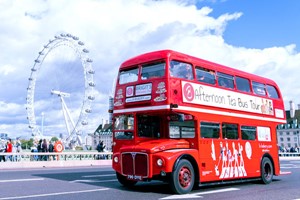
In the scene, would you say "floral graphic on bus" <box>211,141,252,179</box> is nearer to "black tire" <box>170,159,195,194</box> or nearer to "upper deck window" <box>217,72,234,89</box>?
"black tire" <box>170,159,195,194</box>

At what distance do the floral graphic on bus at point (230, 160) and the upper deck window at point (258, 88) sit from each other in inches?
91.9

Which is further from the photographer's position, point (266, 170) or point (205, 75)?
point (266, 170)

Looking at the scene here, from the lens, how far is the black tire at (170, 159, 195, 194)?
10.1m

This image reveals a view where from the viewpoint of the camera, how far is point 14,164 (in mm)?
22781

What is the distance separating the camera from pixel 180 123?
11.4 meters

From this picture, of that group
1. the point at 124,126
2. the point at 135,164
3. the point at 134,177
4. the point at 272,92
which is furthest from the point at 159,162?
the point at 272,92

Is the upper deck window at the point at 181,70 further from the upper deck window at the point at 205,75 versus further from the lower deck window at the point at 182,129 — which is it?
the lower deck window at the point at 182,129

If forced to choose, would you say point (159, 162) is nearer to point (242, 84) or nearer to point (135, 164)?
point (135, 164)

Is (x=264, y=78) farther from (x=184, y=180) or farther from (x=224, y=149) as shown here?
(x=184, y=180)

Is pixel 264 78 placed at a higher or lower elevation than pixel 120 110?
higher

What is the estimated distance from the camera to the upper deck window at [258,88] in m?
14.7

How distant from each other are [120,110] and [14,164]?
13630mm

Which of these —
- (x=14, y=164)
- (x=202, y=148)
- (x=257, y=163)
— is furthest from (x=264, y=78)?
(x=14, y=164)

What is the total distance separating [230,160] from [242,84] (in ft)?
10.1
